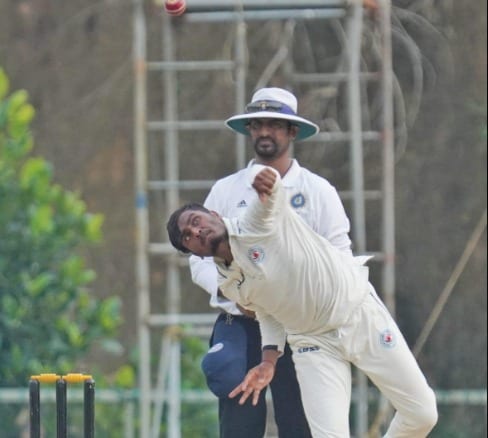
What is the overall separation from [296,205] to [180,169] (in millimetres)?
5148

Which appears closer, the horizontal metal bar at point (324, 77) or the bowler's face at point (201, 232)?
the bowler's face at point (201, 232)

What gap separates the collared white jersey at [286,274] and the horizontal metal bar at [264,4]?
3.17 metres

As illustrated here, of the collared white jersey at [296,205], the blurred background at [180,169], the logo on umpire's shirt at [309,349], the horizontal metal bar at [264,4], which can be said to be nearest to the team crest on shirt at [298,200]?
the collared white jersey at [296,205]

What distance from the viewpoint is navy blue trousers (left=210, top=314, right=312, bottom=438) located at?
6555mm

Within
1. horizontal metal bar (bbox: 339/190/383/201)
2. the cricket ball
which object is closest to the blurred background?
horizontal metal bar (bbox: 339/190/383/201)

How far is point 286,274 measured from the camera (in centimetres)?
596

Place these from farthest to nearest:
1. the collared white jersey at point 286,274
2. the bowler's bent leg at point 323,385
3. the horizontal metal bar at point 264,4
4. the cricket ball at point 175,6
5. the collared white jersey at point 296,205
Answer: the horizontal metal bar at point 264,4, the cricket ball at point 175,6, the collared white jersey at point 296,205, the bowler's bent leg at point 323,385, the collared white jersey at point 286,274

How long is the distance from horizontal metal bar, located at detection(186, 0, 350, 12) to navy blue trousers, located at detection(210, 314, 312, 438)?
2893 mm

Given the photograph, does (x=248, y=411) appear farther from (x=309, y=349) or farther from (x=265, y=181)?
(x=265, y=181)

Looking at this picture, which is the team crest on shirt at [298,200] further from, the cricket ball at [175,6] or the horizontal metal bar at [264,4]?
the horizontal metal bar at [264,4]

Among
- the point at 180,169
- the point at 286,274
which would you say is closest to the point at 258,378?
the point at 286,274

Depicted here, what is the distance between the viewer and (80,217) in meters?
10.2

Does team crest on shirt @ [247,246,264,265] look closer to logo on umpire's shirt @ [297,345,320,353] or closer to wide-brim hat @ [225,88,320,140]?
logo on umpire's shirt @ [297,345,320,353]

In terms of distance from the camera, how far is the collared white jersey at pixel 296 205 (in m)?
6.46
